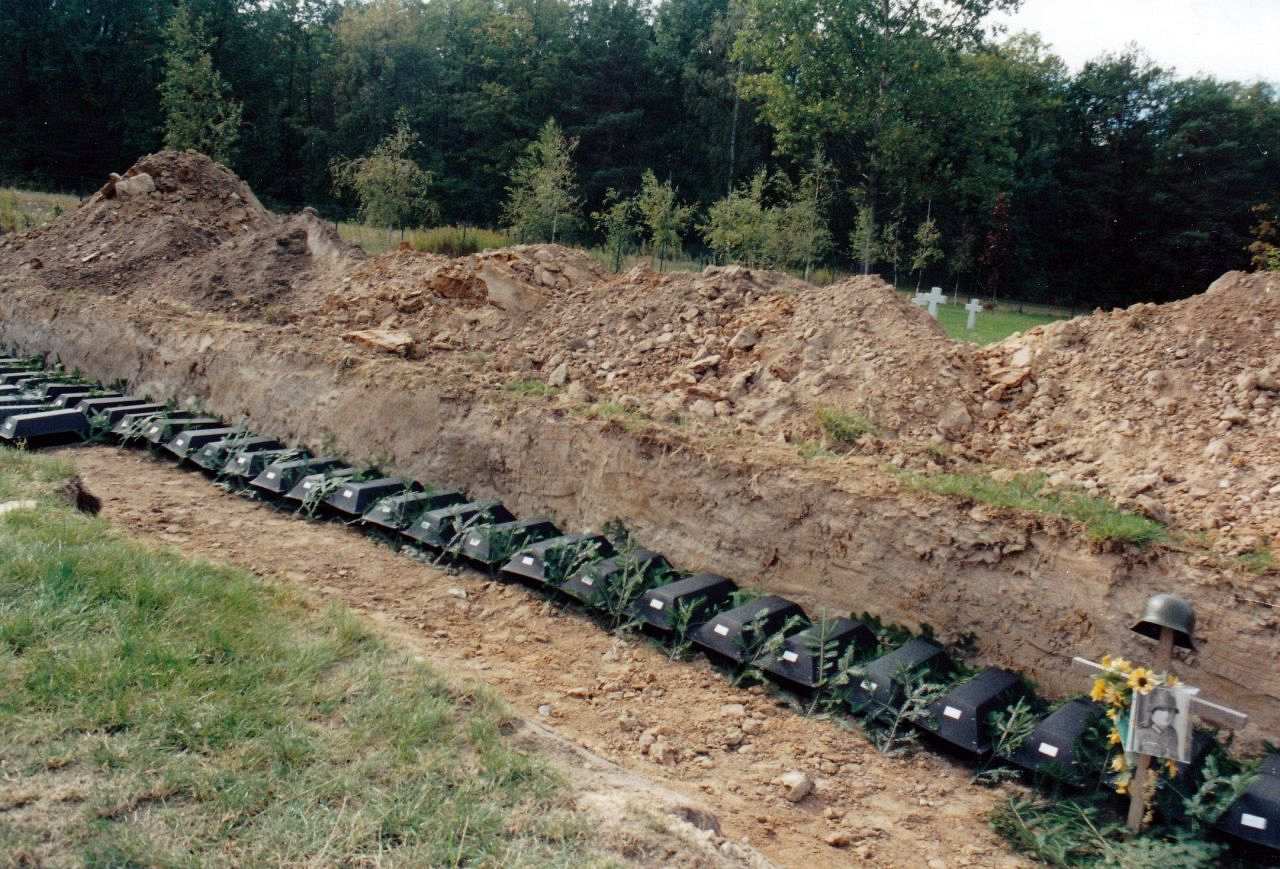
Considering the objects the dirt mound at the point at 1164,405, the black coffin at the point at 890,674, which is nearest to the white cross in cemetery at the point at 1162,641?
the black coffin at the point at 890,674

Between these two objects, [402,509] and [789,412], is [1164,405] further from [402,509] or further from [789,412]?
[402,509]

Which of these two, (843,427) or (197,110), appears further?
(197,110)

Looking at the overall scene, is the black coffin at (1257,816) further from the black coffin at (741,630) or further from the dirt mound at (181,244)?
the dirt mound at (181,244)

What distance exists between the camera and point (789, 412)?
310 inches

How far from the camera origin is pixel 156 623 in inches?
167

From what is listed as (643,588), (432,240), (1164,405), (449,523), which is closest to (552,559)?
(643,588)

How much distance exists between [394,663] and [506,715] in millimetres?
705

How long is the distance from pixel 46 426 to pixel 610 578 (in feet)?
20.8

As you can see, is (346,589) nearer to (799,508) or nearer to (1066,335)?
(799,508)

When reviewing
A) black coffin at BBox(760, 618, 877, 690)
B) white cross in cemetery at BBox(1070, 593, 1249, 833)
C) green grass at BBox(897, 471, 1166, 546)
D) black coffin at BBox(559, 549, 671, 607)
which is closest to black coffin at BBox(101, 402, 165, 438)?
black coffin at BBox(559, 549, 671, 607)

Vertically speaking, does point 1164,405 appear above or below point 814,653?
above

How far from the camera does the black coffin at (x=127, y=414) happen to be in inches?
374

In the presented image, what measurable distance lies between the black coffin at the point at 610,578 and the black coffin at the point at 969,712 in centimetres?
218

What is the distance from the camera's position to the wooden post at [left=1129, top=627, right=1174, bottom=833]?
4.15 m
